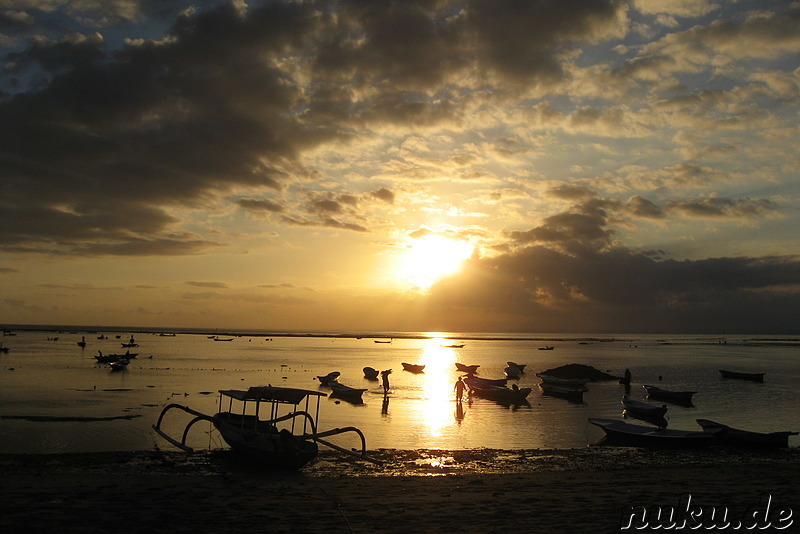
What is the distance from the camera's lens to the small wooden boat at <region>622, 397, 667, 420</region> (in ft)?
134

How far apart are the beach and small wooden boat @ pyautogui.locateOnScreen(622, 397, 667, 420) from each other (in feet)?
52.6

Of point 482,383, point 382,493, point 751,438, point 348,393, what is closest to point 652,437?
point 751,438

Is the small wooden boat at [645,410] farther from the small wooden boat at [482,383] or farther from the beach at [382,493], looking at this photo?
the beach at [382,493]

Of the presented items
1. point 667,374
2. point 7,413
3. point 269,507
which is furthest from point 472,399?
point 667,374

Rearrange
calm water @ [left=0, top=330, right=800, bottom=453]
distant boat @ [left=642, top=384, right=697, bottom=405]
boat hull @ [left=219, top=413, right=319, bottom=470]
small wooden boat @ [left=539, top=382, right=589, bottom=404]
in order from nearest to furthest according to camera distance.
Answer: boat hull @ [left=219, top=413, right=319, bottom=470], calm water @ [left=0, top=330, right=800, bottom=453], distant boat @ [left=642, top=384, right=697, bottom=405], small wooden boat @ [left=539, top=382, right=589, bottom=404]

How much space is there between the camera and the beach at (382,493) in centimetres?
1434

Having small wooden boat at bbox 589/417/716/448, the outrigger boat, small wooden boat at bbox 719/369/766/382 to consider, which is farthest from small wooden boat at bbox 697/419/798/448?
small wooden boat at bbox 719/369/766/382

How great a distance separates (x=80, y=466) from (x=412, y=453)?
45.1 feet

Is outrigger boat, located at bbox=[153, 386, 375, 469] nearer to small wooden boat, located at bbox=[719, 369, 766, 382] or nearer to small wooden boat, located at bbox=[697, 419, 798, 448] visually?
small wooden boat, located at bbox=[697, 419, 798, 448]

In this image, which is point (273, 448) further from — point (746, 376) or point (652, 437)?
point (746, 376)

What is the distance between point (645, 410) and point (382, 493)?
100 ft

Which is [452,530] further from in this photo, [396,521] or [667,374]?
[667,374]

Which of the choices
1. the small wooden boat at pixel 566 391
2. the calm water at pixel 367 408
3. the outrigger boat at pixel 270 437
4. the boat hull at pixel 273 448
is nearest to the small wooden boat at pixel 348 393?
the calm water at pixel 367 408

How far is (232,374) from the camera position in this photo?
69.9 m
